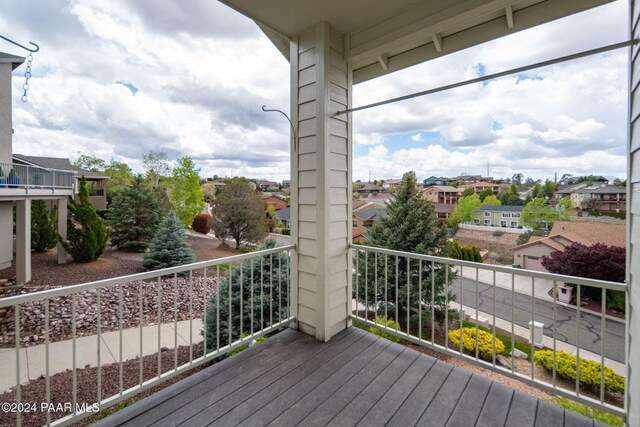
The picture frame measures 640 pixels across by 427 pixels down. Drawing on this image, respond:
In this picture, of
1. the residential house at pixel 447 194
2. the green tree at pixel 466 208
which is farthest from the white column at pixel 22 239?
the green tree at pixel 466 208

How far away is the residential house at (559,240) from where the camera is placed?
6.83 feet

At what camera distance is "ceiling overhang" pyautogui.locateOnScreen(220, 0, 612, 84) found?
5.65 feet

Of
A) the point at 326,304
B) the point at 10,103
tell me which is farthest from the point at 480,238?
the point at 10,103

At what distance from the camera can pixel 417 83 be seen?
2.55 metres

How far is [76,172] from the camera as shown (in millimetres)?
8211

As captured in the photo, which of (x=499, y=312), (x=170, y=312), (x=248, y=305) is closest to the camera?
(x=248, y=305)

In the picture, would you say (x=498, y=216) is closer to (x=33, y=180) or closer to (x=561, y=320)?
(x=561, y=320)

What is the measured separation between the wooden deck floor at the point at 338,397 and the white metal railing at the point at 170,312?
19cm

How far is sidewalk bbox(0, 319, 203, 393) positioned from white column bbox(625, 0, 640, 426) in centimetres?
436

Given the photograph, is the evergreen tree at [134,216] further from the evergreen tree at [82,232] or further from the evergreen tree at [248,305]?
the evergreen tree at [248,305]

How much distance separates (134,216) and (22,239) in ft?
10.4

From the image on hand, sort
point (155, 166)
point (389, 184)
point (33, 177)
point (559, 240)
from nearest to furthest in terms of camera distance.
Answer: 1. point (559, 240)
2. point (389, 184)
3. point (33, 177)
4. point (155, 166)

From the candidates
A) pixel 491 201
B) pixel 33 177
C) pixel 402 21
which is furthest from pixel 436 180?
pixel 33 177

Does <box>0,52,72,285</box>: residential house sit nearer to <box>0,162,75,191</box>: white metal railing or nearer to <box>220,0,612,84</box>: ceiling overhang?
<box>0,162,75,191</box>: white metal railing
